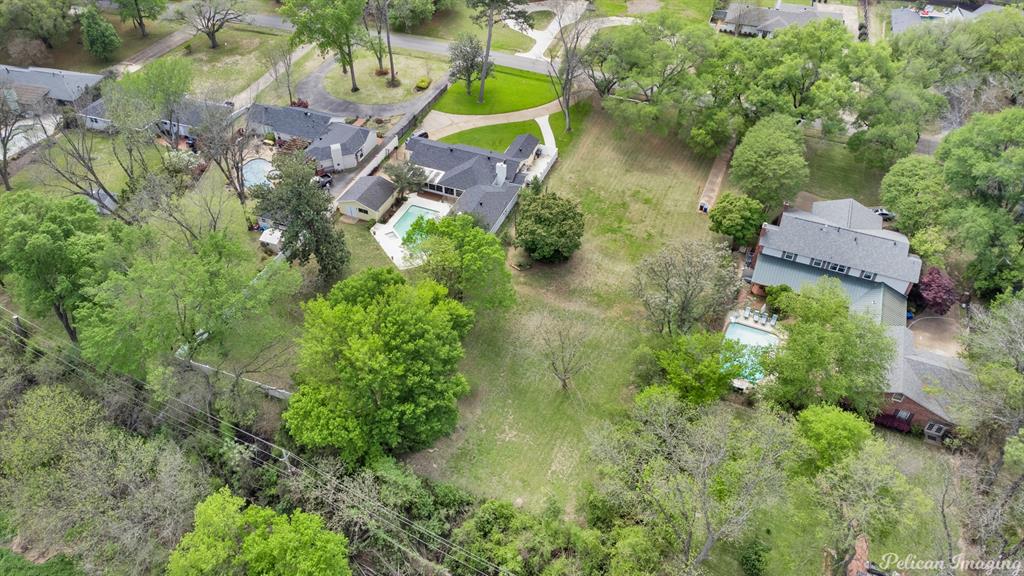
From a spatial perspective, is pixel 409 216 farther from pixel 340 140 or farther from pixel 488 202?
pixel 340 140

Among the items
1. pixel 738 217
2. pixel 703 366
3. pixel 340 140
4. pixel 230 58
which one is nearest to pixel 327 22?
pixel 340 140

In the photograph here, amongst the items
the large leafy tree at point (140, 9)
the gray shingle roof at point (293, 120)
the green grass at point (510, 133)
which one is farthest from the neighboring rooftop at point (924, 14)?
the large leafy tree at point (140, 9)

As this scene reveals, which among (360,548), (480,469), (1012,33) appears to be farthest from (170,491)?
(1012,33)

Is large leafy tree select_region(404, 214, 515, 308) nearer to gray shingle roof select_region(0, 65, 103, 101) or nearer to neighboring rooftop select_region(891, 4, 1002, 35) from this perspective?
gray shingle roof select_region(0, 65, 103, 101)

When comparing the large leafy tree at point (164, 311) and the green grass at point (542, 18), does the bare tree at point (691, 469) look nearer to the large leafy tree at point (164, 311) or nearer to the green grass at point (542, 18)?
the large leafy tree at point (164, 311)

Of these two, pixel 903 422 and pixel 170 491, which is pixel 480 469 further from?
pixel 903 422

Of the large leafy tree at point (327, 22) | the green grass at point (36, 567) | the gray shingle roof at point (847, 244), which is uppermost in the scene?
the large leafy tree at point (327, 22)

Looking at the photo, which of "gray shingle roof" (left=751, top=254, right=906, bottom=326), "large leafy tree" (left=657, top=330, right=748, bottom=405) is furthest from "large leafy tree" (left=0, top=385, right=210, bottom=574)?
"gray shingle roof" (left=751, top=254, right=906, bottom=326)
